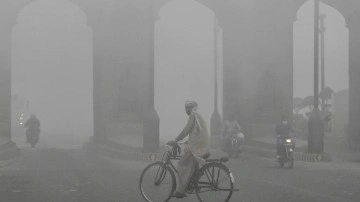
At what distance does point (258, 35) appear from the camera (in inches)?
698

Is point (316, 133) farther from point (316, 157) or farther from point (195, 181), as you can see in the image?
point (195, 181)

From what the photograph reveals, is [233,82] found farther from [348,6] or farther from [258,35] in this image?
[348,6]

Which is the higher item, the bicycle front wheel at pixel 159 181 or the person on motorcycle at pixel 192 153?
the person on motorcycle at pixel 192 153

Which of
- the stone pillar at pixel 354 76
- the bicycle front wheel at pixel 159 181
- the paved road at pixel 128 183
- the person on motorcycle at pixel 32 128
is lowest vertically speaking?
the paved road at pixel 128 183

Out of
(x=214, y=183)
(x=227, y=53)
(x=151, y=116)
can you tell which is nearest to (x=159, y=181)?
(x=214, y=183)

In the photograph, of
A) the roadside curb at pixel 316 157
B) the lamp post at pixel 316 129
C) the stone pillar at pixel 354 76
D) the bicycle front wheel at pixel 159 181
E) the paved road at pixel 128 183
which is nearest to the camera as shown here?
the bicycle front wheel at pixel 159 181

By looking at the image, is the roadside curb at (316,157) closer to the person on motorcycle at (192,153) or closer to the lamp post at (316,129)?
the lamp post at (316,129)

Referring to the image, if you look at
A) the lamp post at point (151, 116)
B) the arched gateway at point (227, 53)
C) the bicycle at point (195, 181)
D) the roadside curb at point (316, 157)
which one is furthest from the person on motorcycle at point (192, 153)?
the arched gateway at point (227, 53)

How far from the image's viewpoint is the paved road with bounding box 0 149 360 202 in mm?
6914

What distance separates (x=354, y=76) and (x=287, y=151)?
6.55 meters

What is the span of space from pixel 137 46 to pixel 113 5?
126 centimetres

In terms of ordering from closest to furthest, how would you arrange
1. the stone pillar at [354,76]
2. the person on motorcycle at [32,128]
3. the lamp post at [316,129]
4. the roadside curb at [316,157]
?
the roadside curb at [316,157] → the lamp post at [316,129] → the stone pillar at [354,76] → the person on motorcycle at [32,128]

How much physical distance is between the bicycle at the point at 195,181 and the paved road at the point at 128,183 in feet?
1.52

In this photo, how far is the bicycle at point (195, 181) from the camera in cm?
598
